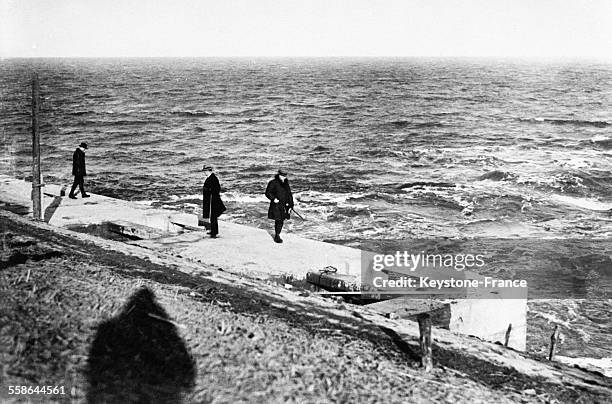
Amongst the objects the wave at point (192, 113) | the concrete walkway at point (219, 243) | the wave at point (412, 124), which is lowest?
the concrete walkway at point (219, 243)

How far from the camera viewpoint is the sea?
Result: 18969 millimetres

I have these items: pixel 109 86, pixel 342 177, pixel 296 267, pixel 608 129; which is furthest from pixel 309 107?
pixel 296 267

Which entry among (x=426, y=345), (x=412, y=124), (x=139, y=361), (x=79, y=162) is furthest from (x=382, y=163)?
(x=139, y=361)

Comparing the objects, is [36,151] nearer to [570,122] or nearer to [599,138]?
[599,138]

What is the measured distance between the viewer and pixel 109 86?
7806 cm

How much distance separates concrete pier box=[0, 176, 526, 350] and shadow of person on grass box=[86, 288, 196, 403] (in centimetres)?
322

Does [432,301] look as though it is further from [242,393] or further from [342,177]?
[342,177]

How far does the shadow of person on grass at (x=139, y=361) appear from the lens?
15.5 ft

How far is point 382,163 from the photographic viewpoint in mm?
31688

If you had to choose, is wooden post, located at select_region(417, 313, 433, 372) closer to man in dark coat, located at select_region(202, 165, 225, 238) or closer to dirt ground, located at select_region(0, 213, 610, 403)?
dirt ground, located at select_region(0, 213, 610, 403)

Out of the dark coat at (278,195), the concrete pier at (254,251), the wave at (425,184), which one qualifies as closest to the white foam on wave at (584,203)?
the wave at (425,184)

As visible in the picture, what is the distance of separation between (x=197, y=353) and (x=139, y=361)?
1.59 ft

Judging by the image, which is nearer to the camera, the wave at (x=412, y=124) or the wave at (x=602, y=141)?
the wave at (x=602, y=141)

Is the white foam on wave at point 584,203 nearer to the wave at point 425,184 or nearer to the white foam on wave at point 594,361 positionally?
the wave at point 425,184
